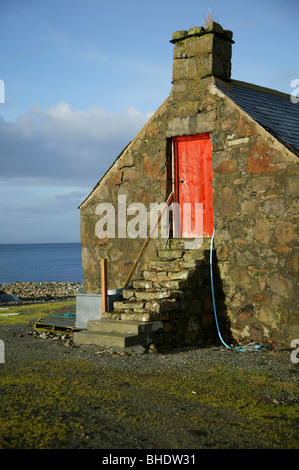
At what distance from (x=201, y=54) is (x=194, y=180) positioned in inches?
95.1

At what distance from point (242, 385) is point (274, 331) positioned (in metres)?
2.74

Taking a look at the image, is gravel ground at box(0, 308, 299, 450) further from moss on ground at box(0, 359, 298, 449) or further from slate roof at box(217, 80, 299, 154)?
slate roof at box(217, 80, 299, 154)

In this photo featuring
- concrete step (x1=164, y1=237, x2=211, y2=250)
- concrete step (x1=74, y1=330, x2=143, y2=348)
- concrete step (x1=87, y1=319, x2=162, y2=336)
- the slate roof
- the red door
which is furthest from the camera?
the red door

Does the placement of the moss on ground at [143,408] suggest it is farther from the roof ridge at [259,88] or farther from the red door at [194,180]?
the roof ridge at [259,88]

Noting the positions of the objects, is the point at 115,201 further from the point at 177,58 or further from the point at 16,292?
the point at 16,292

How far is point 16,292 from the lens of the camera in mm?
21156

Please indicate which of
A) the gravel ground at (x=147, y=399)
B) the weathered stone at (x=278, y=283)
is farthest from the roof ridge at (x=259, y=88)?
the gravel ground at (x=147, y=399)

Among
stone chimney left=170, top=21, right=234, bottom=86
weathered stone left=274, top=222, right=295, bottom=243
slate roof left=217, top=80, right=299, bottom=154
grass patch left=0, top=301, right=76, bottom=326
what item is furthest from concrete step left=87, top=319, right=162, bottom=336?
stone chimney left=170, top=21, right=234, bottom=86

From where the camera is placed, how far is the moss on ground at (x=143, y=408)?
4.27 metres

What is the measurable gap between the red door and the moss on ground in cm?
369

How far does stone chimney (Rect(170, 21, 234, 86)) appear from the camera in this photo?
9508 mm

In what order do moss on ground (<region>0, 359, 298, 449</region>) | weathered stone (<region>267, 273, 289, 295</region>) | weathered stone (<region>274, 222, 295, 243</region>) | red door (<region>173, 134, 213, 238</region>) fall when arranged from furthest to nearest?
red door (<region>173, 134, 213, 238</region>), weathered stone (<region>267, 273, 289, 295</region>), weathered stone (<region>274, 222, 295, 243</region>), moss on ground (<region>0, 359, 298, 449</region>)
